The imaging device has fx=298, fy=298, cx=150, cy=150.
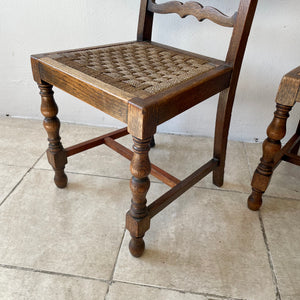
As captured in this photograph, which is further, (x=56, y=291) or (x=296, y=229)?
(x=296, y=229)

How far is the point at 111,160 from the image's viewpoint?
129 cm

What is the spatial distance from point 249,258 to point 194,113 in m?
0.76

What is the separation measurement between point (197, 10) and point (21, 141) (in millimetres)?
970

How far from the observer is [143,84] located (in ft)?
2.39

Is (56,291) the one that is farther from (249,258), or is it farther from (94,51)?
(94,51)

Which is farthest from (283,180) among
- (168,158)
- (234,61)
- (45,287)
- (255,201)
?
(45,287)

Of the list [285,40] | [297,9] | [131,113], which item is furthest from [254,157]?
[131,113]

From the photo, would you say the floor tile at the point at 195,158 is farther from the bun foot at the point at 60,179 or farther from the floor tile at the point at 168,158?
the bun foot at the point at 60,179

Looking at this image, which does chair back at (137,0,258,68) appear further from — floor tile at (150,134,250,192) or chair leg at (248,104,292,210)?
floor tile at (150,134,250,192)

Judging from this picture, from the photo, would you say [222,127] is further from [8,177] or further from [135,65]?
[8,177]

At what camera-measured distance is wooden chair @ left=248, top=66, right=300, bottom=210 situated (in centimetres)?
78

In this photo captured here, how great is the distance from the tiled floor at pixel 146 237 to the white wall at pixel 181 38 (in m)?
0.24

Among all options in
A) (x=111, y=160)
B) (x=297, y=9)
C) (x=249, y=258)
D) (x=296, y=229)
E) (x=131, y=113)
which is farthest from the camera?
(x=111, y=160)

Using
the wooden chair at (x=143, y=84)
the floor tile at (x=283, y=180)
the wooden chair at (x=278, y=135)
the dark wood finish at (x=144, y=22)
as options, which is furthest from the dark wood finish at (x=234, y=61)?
the dark wood finish at (x=144, y=22)
